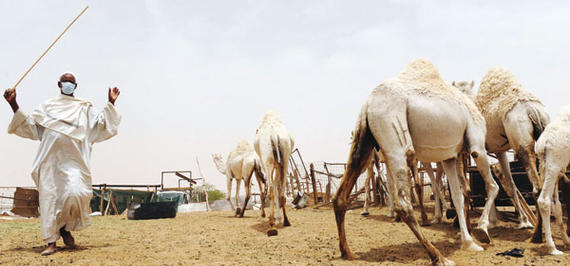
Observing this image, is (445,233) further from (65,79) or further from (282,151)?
(65,79)

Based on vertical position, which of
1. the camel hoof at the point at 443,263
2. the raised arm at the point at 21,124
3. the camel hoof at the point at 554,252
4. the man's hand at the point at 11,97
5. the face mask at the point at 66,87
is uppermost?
the face mask at the point at 66,87

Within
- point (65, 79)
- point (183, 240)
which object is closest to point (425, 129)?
point (183, 240)

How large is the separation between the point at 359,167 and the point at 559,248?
3.14m

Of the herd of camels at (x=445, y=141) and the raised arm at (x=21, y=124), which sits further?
the raised arm at (x=21, y=124)

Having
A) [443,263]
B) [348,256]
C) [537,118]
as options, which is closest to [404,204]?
[443,263]

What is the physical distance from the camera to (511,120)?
7.16m

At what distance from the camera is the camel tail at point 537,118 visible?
22.8 feet

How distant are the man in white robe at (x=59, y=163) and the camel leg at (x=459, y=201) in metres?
5.68

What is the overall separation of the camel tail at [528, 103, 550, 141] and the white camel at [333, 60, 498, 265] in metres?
1.66

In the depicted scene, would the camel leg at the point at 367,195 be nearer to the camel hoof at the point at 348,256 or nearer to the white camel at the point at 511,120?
the white camel at the point at 511,120

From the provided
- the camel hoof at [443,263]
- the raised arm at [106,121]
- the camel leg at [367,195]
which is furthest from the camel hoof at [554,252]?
the raised arm at [106,121]

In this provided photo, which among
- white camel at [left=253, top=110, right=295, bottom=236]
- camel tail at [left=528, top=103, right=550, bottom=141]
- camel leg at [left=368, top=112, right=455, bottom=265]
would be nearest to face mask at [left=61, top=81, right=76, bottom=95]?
white camel at [left=253, top=110, right=295, bottom=236]

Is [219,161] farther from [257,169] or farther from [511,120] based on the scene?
[511,120]

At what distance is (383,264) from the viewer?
4.77 metres
